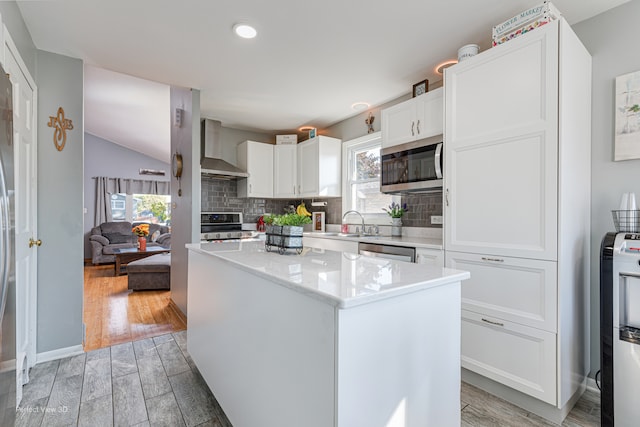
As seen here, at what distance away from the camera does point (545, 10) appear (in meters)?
1.70

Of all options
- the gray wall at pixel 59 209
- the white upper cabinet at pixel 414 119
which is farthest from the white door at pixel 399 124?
the gray wall at pixel 59 209

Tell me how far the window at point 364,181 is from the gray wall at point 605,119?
1785mm

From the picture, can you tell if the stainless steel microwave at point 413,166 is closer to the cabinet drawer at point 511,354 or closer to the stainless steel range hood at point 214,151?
the cabinet drawer at point 511,354

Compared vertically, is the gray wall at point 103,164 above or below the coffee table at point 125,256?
above

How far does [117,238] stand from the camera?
6.84 m

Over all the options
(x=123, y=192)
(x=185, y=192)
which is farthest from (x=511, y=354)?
(x=123, y=192)

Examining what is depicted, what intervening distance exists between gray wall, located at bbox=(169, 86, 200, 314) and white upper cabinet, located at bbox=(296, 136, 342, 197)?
151 centimetres

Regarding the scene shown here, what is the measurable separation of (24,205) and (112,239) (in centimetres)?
551

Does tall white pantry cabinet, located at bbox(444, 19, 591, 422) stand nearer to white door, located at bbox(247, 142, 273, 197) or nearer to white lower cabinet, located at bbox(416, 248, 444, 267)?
white lower cabinet, located at bbox(416, 248, 444, 267)

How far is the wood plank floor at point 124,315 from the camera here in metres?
2.85

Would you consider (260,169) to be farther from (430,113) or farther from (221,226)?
(430,113)

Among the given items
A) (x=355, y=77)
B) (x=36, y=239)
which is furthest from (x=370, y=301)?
(x=36, y=239)

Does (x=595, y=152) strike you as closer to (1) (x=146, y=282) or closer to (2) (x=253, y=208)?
(2) (x=253, y=208)

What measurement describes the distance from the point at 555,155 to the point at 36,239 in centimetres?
357
